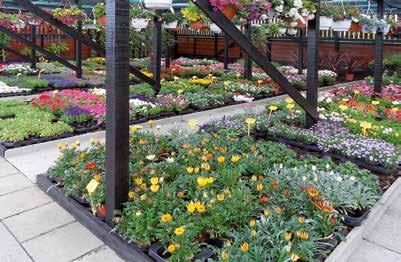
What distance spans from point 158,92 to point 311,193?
434cm

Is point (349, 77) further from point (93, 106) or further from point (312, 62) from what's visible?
point (93, 106)

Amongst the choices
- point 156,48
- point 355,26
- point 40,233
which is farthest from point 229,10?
point 355,26

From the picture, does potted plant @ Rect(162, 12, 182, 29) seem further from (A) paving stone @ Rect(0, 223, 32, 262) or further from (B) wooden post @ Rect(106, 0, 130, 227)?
(A) paving stone @ Rect(0, 223, 32, 262)

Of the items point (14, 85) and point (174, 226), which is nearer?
point (174, 226)

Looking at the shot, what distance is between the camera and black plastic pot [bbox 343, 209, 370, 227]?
2496 millimetres

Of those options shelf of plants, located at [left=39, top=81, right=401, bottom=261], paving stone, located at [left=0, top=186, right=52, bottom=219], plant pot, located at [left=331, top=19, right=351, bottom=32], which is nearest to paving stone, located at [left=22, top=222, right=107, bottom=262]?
shelf of plants, located at [left=39, top=81, right=401, bottom=261]

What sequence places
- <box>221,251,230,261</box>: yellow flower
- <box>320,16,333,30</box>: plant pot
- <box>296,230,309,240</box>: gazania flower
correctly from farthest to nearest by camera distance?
<box>320,16,333,30</box>: plant pot
<box>296,230,309,240</box>: gazania flower
<box>221,251,230,261</box>: yellow flower

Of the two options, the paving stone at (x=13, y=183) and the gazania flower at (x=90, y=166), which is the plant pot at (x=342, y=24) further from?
the paving stone at (x=13, y=183)

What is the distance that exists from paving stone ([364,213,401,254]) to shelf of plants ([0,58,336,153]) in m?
3.26

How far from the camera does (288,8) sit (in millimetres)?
4020

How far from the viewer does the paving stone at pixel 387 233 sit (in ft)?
8.00

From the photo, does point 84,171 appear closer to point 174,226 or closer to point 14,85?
point 174,226

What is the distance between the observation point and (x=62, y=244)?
238 centimetres

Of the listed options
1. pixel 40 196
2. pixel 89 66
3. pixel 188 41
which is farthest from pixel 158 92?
pixel 188 41
